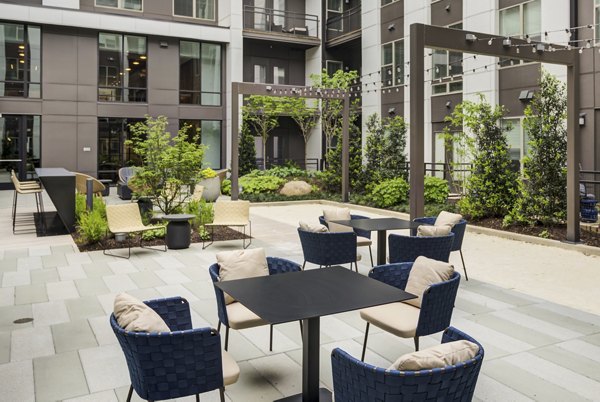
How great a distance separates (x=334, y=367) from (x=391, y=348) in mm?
2138

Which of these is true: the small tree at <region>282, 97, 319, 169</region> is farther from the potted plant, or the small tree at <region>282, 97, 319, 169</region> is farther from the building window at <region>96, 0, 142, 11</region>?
the building window at <region>96, 0, 142, 11</region>

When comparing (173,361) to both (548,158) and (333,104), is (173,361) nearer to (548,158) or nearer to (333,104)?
(548,158)

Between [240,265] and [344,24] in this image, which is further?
[344,24]

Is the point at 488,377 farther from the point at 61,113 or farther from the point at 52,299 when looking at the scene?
the point at 61,113

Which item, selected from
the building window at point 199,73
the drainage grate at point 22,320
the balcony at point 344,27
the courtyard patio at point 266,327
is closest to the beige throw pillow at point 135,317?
the courtyard patio at point 266,327

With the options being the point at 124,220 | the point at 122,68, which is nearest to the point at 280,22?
the point at 122,68

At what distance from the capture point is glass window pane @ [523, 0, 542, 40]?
51.6 ft

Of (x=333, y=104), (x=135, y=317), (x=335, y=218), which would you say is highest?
(x=333, y=104)

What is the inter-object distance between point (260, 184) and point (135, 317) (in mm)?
15477

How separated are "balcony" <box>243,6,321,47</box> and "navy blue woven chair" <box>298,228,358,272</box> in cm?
2045

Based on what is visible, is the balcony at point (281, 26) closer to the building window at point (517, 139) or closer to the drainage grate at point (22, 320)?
the building window at point (517, 139)

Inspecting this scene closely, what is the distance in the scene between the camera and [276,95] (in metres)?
16.5

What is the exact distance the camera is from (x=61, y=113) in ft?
70.5

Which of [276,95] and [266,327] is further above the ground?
[276,95]
